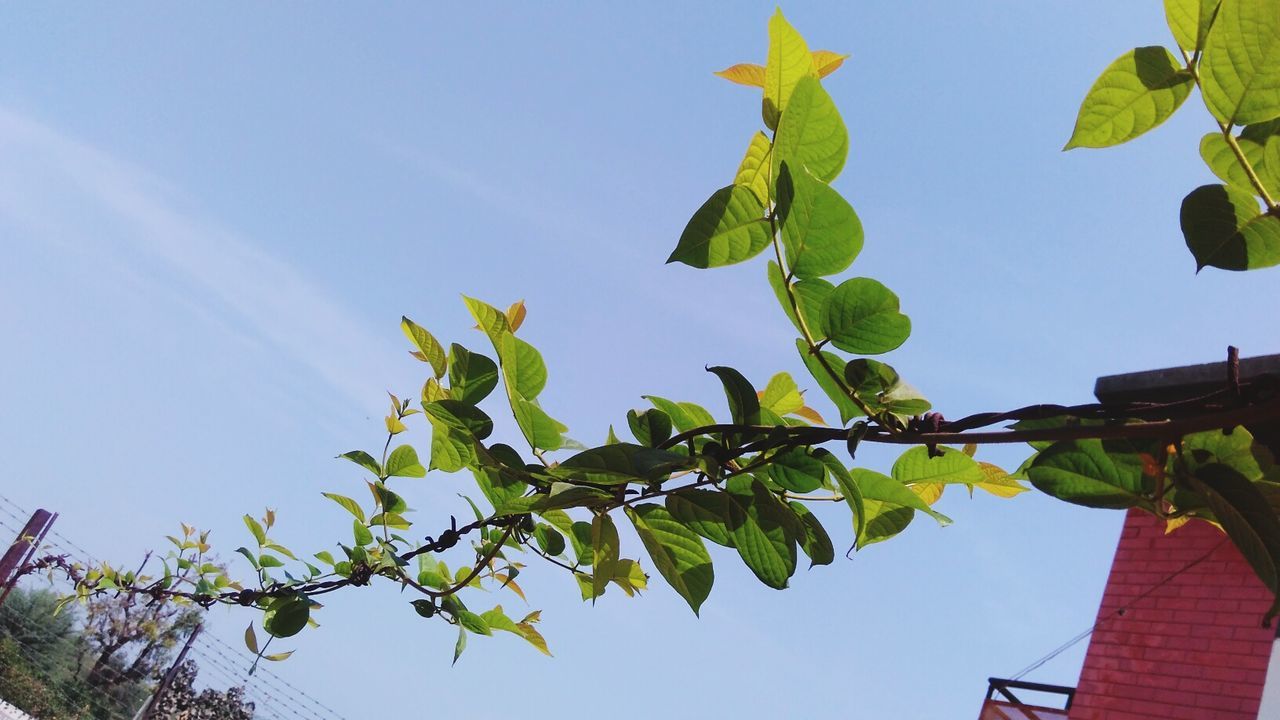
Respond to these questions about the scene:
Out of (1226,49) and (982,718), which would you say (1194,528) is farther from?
(1226,49)

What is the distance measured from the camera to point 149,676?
16.4 m

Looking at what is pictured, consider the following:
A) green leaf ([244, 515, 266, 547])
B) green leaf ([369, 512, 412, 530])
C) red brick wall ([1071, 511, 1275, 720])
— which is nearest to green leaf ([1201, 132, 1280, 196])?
green leaf ([369, 512, 412, 530])

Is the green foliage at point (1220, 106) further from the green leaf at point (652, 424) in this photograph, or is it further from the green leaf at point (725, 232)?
the green leaf at point (652, 424)

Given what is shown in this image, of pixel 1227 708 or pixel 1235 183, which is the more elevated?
pixel 1227 708

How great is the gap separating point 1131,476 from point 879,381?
174mm

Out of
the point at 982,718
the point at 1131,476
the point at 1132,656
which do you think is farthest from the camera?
the point at 982,718

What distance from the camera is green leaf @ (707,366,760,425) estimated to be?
0.53m

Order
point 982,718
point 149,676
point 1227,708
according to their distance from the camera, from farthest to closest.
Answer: point 149,676, point 982,718, point 1227,708

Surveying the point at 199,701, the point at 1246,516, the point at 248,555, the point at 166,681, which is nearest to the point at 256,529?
the point at 248,555

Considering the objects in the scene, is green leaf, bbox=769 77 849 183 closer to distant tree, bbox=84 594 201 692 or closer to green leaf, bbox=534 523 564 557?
green leaf, bbox=534 523 564 557

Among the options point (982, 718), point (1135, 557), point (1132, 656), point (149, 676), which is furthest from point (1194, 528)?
point (149, 676)

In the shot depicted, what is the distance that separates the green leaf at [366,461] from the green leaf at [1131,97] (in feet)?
2.84

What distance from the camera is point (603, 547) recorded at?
2.22ft

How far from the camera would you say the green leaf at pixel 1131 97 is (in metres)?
0.47
